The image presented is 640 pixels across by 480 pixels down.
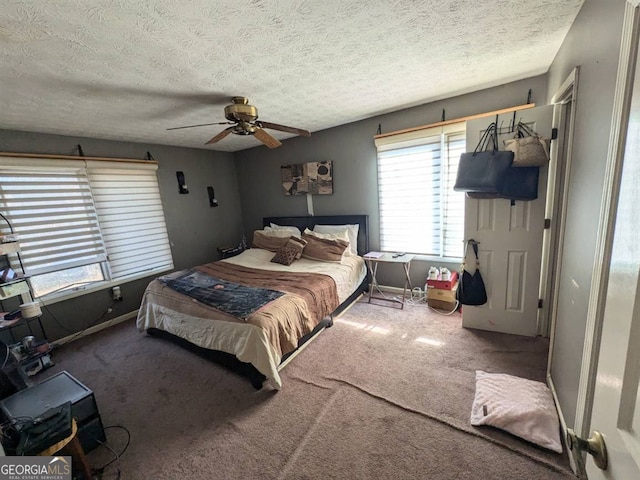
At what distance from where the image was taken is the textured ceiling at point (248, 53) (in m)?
1.31

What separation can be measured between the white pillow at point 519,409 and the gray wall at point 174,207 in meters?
4.11

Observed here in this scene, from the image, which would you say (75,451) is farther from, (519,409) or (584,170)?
(584,170)

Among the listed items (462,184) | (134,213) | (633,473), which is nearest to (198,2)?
(633,473)

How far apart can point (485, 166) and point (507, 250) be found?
82cm

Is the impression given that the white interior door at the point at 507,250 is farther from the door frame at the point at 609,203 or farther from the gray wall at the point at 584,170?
the door frame at the point at 609,203

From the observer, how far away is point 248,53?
1.68 metres

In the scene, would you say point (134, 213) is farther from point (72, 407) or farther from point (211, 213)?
point (72, 407)

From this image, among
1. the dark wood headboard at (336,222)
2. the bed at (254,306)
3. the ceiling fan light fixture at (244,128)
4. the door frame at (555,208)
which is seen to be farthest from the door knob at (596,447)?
the dark wood headboard at (336,222)

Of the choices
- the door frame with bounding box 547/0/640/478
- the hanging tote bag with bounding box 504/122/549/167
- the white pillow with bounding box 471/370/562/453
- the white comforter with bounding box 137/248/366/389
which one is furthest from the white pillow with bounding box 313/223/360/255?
the door frame with bounding box 547/0/640/478

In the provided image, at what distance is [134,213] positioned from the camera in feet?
12.0

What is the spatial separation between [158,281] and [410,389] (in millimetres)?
2694

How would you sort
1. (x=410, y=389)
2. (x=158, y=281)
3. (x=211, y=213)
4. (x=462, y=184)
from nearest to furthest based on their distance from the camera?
(x=410, y=389)
(x=462, y=184)
(x=158, y=281)
(x=211, y=213)

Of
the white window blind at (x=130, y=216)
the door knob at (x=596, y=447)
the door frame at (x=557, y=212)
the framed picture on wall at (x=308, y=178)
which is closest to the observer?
A: the door knob at (x=596, y=447)

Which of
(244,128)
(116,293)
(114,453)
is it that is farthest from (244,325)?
(116,293)
